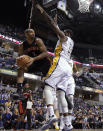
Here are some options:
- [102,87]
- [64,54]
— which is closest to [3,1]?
[102,87]

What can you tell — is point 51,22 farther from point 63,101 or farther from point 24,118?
point 24,118

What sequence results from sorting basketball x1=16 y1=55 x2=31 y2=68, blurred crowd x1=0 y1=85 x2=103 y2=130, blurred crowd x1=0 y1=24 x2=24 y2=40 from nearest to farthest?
basketball x1=16 y1=55 x2=31 y2=68 → blurred crowd x1=0 y1=85 x2=103 y2=130 → blurred crowd x1=0 y1=24 x2=24 y2=40

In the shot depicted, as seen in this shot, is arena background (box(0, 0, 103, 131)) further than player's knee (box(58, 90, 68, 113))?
Yes

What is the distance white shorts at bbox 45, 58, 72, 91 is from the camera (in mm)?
3359

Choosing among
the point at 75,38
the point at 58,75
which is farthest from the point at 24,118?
the point at 75,38

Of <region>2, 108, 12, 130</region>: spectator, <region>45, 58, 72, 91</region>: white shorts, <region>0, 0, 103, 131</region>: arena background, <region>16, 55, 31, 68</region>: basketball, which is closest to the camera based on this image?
<region>16, 55, 31, 68</region>: basketball

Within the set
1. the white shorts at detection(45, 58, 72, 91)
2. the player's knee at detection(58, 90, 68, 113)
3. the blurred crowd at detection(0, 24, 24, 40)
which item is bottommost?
the player's knee at detection(58, 90, 68, 113)

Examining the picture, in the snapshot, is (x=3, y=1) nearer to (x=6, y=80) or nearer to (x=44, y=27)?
(x=44, y=27)

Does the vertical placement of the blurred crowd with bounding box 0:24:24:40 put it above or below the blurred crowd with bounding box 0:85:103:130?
above

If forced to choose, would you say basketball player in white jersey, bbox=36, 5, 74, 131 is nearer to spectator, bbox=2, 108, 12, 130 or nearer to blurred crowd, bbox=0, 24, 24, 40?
spectator, bbox=2, 108, 12, 130

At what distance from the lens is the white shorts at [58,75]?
3359 millimetres

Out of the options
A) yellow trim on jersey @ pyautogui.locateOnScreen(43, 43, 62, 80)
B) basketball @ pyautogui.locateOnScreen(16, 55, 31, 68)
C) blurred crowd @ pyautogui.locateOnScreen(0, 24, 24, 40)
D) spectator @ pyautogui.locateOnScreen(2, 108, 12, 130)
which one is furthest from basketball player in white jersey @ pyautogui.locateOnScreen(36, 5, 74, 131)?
blurred crowd @ pyautogui.locateOnScreen(0, 24, 24, 40)

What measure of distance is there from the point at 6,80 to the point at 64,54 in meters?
20.3

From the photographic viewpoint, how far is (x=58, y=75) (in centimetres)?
340
